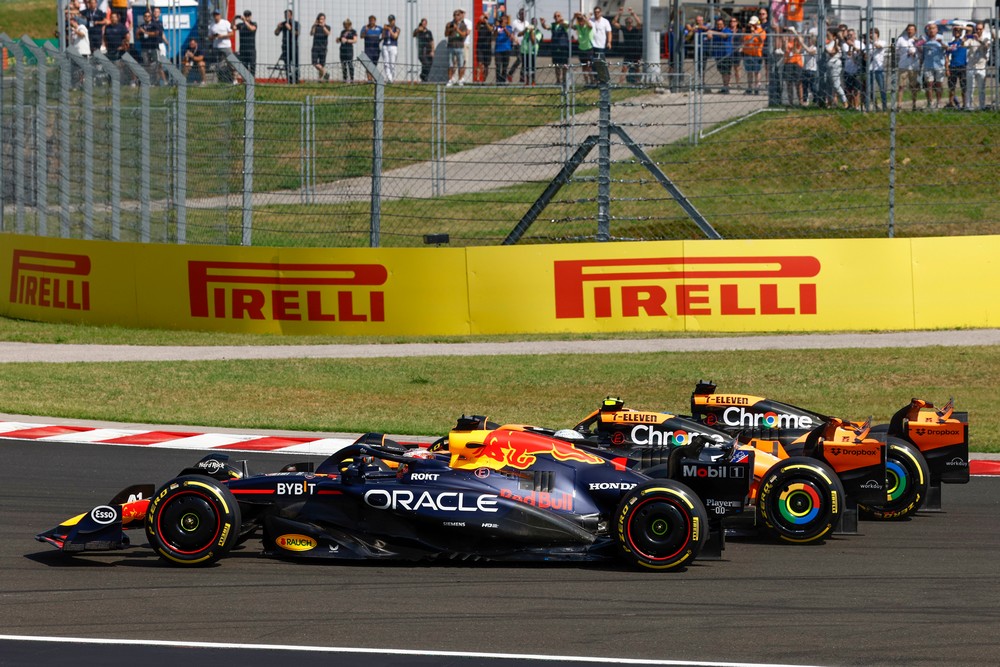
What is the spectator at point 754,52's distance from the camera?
2380 cm

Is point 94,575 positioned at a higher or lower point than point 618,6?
lower

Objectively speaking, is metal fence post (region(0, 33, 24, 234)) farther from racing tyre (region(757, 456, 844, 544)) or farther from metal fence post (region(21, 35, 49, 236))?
racing tyre (region(757, 456, 844, 544))

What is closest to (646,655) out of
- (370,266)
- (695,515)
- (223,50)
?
(695,515)

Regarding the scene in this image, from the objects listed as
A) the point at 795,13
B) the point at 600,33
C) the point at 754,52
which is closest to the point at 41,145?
the point at 600,33

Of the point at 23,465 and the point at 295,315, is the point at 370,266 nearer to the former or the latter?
the point at 295,315

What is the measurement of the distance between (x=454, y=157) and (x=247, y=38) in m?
6.84

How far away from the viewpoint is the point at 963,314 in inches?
717

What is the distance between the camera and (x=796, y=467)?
9008 millimetres

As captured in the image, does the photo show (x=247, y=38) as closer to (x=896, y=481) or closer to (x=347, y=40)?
(x=347, y=40)

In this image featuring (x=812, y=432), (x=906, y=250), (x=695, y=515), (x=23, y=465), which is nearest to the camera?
(x=695, y=515)

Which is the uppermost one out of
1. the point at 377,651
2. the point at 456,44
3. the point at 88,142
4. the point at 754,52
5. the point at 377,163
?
the point at 456,44

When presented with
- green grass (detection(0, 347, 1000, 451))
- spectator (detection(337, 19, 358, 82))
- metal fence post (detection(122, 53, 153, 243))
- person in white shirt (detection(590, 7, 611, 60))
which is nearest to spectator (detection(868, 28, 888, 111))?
person in white shirt (detection(590, 7, 611, 60))

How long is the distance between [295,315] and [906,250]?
26.0ft

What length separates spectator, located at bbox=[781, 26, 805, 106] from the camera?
22656 millimetres
